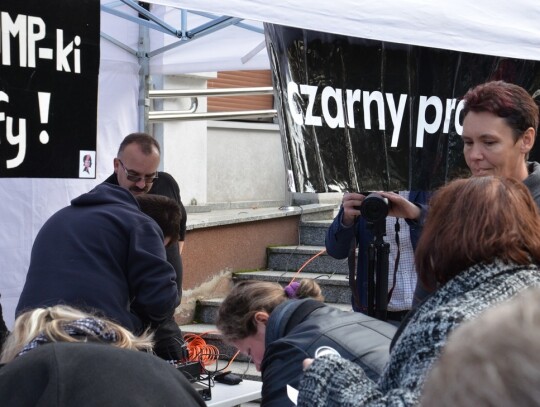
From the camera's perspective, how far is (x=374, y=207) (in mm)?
3209

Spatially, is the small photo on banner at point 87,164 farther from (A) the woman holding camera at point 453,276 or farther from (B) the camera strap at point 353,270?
(A) the woman holding camera at point 453,276

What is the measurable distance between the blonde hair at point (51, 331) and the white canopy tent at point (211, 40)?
4.37ft

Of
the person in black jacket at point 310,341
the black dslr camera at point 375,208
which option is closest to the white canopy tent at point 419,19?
the black dslr camera at point 375,208

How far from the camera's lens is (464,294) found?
5.70 ft

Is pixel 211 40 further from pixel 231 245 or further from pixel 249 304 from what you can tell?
pixel 249 304

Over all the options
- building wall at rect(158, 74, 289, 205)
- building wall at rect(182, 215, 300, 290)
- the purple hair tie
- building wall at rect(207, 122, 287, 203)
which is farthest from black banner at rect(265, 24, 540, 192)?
building wall at rect(207, 122, 287, 203)

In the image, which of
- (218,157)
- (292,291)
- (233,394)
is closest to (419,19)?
(292,291)

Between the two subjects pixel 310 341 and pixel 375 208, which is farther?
pixel 375 208

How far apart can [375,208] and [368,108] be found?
2.62ft

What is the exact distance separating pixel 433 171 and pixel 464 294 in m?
2.40

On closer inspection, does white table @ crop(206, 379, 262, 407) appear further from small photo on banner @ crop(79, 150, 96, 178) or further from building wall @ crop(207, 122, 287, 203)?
building wall @ crop(207, 122, 287, 203)

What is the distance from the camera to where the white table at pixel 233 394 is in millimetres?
3482

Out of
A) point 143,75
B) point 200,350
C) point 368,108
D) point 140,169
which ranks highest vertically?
point 143,75

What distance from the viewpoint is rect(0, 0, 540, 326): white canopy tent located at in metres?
3.37
